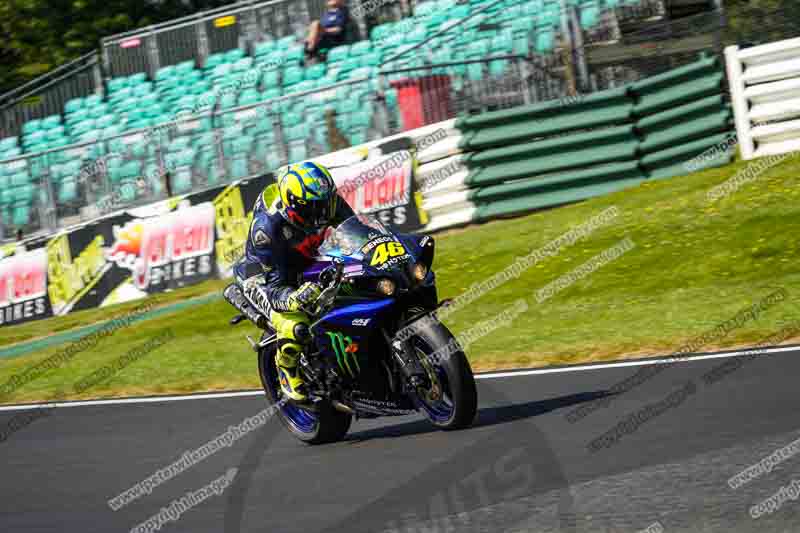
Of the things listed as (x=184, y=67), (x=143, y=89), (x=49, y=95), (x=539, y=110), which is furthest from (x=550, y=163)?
(x=49, y=95)

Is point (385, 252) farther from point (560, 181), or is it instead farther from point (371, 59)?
point (371, 59)

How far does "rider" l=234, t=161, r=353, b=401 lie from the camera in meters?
7.43

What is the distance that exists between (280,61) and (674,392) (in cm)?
1676

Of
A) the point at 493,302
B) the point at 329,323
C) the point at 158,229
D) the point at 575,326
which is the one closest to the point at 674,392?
the point at 329,323

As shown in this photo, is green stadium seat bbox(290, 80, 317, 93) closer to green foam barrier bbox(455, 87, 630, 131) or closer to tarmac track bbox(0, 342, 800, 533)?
green foam barrier bbox(455, 87, 630, 131)

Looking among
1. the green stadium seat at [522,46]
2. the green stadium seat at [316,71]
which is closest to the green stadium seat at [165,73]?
the green stadium seat at [316,71]

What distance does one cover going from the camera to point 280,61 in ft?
76.8

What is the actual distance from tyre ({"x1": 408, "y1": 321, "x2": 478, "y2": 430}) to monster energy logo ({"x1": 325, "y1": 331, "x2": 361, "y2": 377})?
1.49 feet

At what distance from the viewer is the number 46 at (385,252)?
707 cm

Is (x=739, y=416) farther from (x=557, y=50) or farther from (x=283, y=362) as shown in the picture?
(x=557, y=50)

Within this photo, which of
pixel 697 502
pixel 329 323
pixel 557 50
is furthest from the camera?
pixel 557 50

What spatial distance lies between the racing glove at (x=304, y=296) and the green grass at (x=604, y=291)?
3.17 metres

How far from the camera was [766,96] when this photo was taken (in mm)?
14852

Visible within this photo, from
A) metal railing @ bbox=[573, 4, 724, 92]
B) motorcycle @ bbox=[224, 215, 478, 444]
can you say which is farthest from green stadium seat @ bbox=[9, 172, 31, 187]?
motorcycle @ bbox=[224, 215, 478, 444]
